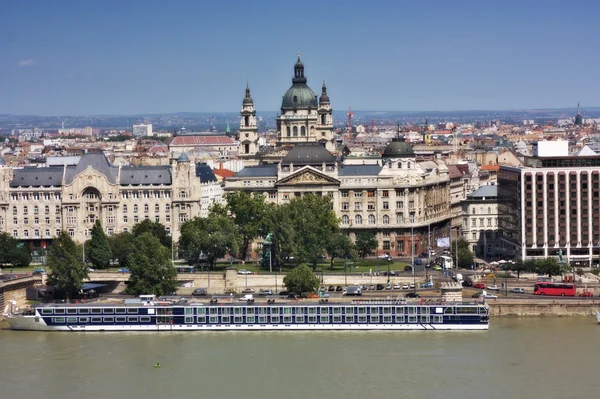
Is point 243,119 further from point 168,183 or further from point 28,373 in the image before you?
point 28,373

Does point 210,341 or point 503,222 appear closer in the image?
point 210,341

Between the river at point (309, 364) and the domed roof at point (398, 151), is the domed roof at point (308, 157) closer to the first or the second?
the domed roof at point (398, 151)

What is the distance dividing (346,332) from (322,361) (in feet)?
21.1

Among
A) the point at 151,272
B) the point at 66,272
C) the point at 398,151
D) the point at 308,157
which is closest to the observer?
the point at 151,272

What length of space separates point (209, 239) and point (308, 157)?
15.4 metres

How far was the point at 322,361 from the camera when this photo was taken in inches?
2104

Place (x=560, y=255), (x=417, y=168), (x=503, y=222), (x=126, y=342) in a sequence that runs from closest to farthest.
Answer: (x=126, y=342)
(x=560, y=255)
(x=503, y=222)
(x=417, y=168)

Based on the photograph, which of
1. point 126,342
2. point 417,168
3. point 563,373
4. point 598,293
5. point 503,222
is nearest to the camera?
point 563,373

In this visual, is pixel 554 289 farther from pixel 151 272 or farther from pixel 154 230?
pixel 154 230

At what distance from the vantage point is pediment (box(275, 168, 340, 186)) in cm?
8725

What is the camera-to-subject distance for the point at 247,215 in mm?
81438

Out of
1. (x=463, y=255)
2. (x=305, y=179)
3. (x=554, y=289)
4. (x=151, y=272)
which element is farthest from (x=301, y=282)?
(x=305, y=179)

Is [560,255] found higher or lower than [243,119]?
lower

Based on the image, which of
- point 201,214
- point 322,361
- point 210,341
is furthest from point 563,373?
point 201,214
